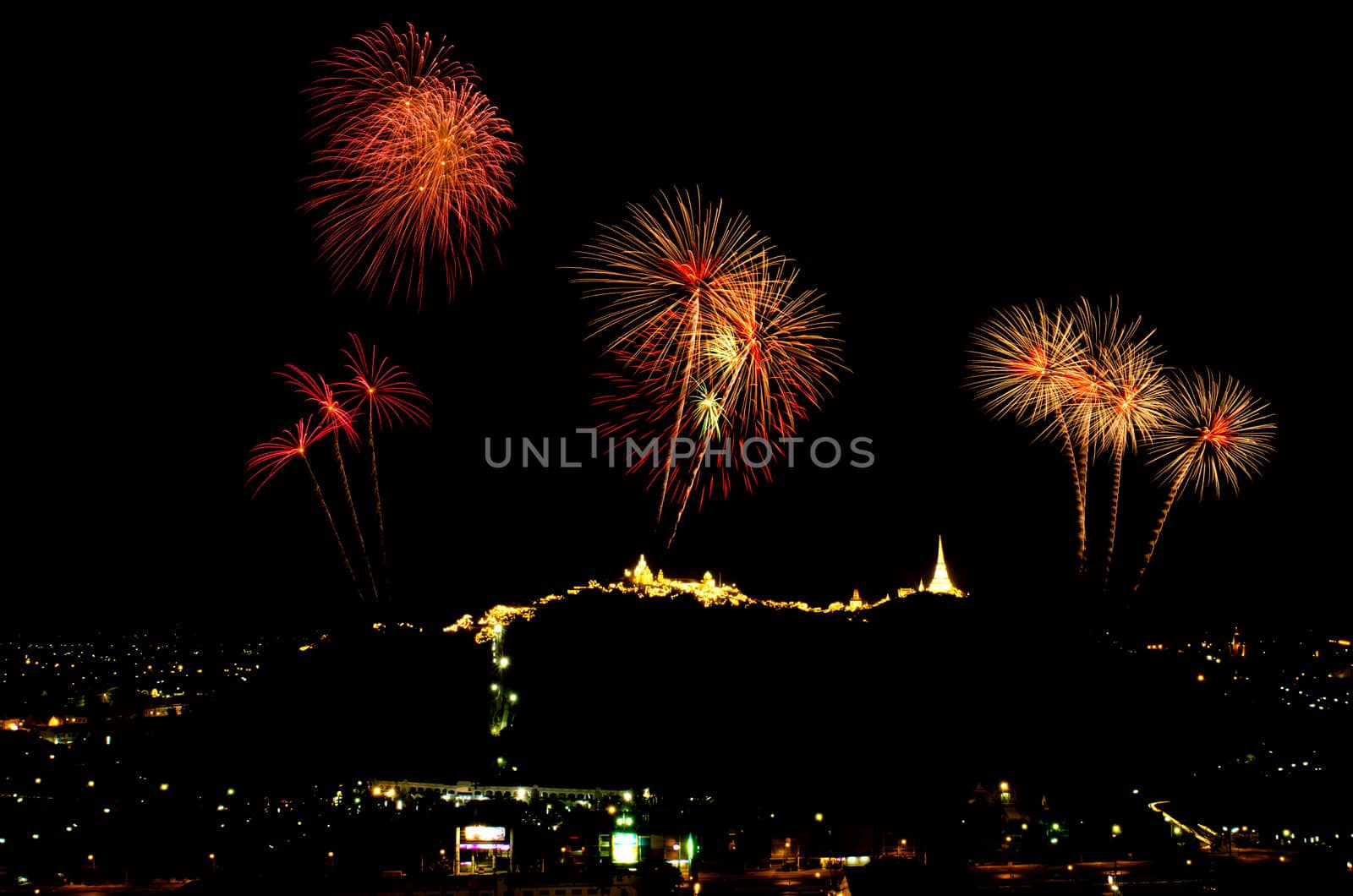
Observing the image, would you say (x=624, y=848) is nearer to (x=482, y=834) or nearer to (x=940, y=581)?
(x=482, y=834)

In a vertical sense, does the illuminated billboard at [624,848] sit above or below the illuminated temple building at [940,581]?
below

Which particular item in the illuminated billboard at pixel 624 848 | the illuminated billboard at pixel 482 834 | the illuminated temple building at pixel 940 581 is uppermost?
the illuminated temple building at pixel 940 581

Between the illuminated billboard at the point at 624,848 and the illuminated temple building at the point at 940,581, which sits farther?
the illuminated temple building at the point at 940,581

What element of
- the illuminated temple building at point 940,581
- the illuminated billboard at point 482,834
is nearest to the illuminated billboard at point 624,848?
the illuminated billboard at point 482,834

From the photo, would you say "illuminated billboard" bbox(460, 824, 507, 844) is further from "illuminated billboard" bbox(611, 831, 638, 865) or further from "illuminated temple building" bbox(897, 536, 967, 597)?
"illuminated temple building" bbox(897, 536, 967, 597)

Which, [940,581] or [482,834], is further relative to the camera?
[940,581]

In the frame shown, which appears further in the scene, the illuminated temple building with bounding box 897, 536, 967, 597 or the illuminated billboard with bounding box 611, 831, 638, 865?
the illuminated temple building with bounding box 897, 536, 967, 597

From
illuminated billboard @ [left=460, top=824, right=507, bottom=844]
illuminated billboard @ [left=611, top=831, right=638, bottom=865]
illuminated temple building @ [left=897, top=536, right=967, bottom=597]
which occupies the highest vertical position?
illuminated temple building @ [left=897, top=536, right=967, bottom=597]

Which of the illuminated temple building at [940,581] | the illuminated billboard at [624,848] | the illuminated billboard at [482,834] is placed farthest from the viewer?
the illuminated temple building at [940,581]

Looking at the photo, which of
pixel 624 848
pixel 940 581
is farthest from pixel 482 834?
pixel 940 581

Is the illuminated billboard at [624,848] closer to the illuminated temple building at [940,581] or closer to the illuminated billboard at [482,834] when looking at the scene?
the illuminated billboard at [482,834]

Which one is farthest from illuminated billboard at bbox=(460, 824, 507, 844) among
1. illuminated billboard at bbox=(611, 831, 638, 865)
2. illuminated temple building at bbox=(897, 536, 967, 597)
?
illuminated temple building at bbox=(897, 536, 967, 597)

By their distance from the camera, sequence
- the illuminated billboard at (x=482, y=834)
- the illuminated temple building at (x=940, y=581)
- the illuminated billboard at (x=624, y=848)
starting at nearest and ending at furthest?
the illuminated billboard at (x=482, y=834) → the illuminated billboard at (x=624, y=848) → the illuminated temple building at (x=940, y=581)
